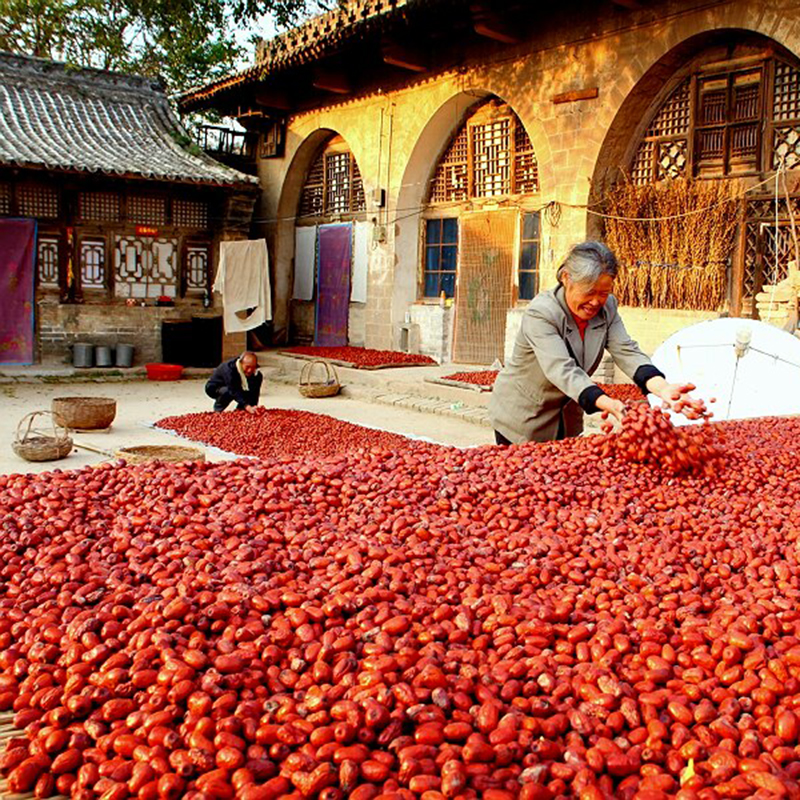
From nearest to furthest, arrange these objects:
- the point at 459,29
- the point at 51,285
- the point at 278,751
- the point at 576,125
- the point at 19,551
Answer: the point at 278,751 < the point at 19,551 < the point at 576,125 < the point at 459,29 < the point at 51,285

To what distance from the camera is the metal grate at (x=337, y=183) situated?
14.7 metres

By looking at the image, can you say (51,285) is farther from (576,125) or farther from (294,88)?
(576,125)

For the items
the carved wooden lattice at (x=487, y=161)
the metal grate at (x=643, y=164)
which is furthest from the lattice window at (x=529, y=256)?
the metal grate at (x=643, y=164)

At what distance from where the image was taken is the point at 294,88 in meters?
14.9

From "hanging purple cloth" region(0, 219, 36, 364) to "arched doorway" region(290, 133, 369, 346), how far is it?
4.96 metres

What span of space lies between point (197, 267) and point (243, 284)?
2.77ft

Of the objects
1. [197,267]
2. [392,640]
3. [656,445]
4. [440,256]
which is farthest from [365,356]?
[392,640]

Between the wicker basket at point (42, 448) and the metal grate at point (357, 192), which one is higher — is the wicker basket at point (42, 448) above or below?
below

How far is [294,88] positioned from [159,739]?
14.9 m

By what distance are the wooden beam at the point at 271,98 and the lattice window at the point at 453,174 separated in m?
3.78

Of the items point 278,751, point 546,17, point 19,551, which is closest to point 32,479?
→ point 19,551

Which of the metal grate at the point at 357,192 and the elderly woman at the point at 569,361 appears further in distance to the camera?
the metal grate at the point at 357,192

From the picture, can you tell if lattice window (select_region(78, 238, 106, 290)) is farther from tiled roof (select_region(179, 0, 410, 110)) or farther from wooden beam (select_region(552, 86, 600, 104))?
wooden beam (select_region(552, 86, 600, 104))

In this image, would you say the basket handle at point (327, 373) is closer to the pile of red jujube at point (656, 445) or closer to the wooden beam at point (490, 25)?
the wooden beam at point (490, 25)
